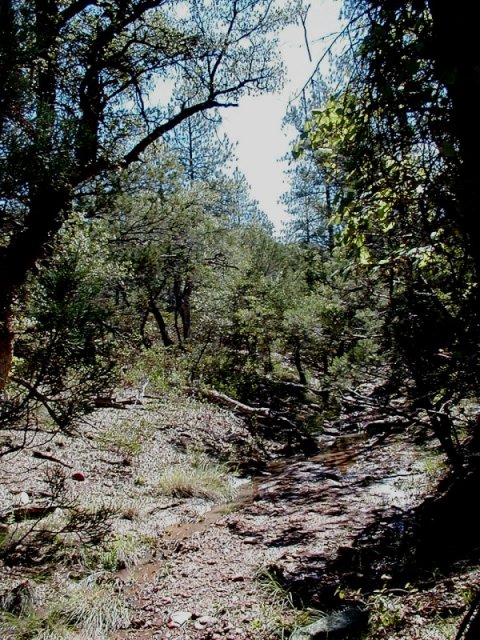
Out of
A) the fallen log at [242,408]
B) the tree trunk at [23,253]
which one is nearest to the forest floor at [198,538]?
the tree trunk at [23,253]

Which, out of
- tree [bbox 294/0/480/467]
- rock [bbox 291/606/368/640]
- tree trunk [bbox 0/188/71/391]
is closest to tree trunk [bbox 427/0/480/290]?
tree [bbox 294/0/480/467]

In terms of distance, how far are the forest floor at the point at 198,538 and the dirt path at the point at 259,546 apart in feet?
0.07

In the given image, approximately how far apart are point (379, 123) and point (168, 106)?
23.9 ft

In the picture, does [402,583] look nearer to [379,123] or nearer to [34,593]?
[34,593]

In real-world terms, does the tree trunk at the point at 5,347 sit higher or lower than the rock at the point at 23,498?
higher

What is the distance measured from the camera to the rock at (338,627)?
128 inches

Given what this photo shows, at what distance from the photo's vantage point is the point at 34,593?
437 centimetres

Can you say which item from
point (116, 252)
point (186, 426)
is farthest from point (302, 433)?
point (116, 252)

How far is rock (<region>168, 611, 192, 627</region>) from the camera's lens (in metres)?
4.11

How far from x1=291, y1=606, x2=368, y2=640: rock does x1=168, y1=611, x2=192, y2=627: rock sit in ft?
3.68

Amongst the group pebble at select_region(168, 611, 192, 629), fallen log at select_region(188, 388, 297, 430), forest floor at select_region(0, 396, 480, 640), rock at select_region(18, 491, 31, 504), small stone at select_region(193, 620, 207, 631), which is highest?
fallen log at select_region(188, 388, 297, 430)

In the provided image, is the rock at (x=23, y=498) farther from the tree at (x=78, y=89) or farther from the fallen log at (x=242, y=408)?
the fallen log at (x=242, y=408)

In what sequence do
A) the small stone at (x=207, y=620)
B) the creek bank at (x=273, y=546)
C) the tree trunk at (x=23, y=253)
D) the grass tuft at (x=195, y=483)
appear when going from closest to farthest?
the tree trunk at (x=23, y=253), the small stone at (x=207, y=620), the creek bank at (x=273, y=546), the grass tuft at (x=195, y=483)

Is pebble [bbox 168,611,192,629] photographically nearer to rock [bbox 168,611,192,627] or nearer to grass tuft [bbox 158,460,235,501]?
rock [bbox 168,611,192,627]
